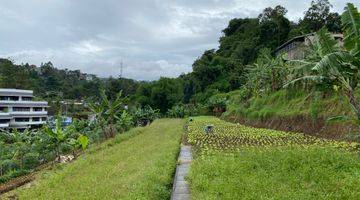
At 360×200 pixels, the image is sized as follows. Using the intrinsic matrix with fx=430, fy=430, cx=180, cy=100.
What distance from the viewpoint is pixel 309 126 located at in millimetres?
23250

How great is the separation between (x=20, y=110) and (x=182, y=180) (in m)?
68.1

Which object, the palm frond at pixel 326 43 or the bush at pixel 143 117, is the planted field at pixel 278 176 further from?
the bush at pixel 143 117

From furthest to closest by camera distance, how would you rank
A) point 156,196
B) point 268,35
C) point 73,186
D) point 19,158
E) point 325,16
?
point 268,35, point 325,16, point 19,158, point 73,186, point 156,196

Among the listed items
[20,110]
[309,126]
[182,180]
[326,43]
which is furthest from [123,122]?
[20,110]

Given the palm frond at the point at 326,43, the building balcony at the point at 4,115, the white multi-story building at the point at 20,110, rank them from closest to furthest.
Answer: the palm frond at the point at 326,43 → the building balcony at the point at 4,115 → the white multi-story building at the point at 20,110

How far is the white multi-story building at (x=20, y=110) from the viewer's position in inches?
2630

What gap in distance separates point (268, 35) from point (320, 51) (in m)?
55.1

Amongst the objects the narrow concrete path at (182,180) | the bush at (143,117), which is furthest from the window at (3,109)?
the narrow concrete path at (182,180)

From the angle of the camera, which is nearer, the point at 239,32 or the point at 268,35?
the point at 268,35

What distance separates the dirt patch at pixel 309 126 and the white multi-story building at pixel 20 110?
45598mm

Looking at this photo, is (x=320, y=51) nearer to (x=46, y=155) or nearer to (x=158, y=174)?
(x=158, y=174)

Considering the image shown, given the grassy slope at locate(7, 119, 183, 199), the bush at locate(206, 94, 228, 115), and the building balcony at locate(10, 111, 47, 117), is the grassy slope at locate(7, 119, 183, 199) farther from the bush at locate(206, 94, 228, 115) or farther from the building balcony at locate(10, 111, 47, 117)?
the building balcony at locate(10, 111, 47, 117)

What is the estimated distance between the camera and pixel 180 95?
71.3 metres

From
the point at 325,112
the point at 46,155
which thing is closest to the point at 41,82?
the point at 46,155
